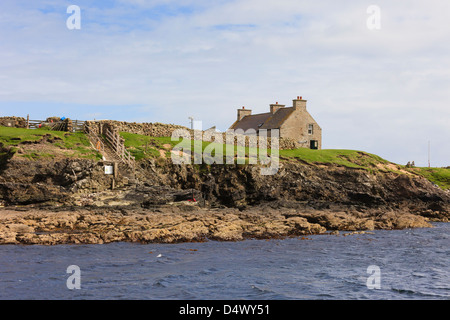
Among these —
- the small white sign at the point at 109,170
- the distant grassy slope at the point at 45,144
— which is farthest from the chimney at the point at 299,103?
the small white sign at the point at 109,170

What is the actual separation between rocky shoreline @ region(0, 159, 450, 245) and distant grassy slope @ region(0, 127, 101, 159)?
6.73 ft

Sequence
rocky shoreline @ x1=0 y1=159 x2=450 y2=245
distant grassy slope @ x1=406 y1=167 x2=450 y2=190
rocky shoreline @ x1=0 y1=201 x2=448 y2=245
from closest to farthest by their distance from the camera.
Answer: rocky shoreline @ x1=0 y1=201 x2=448 y2=245, rocky shoreline @ x1=0 y1=159 x2=450 y2=245, distant grassy slope @ x1=406 y1=167 x2=450 y2=190

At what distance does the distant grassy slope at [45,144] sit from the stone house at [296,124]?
28.2 metres

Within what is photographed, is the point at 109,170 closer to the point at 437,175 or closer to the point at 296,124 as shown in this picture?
the point at 296,124

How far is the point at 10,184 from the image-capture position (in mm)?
39500

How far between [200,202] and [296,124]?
28.7 m

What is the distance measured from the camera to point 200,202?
43.0 m

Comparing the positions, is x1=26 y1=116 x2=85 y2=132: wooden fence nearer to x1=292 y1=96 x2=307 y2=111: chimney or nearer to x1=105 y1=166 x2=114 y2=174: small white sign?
x1=105 y1=166 x2=114 y2=174: small white sign

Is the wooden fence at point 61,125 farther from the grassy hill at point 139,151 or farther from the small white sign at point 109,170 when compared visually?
the small white sign at point 109,170

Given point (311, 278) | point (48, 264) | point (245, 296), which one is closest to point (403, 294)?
point (311, 278)

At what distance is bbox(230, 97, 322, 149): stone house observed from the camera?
66.8m

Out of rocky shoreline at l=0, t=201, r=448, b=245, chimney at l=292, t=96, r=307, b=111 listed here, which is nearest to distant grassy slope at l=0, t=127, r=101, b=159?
rocky shoreline at l=0, t=201, r=448, b=245

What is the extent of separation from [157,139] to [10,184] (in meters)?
17.8

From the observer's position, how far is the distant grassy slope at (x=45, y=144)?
4403cm
